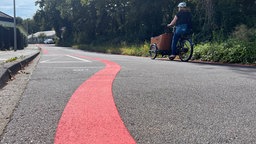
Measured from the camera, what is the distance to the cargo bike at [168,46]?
1266 cm

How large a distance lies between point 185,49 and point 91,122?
9.50 m

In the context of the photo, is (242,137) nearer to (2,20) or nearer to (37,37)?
(2,20)

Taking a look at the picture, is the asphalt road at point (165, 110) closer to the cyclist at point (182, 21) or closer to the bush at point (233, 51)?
the bush at point (233, 51)

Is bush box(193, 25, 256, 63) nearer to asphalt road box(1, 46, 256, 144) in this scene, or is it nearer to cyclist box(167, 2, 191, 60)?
cyclist box(167, 2, 191, 60)

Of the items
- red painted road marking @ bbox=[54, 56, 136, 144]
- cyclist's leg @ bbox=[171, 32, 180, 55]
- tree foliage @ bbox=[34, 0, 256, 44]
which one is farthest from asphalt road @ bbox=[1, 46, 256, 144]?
tree foliage @ bbox=[34, 0, 256, 44]

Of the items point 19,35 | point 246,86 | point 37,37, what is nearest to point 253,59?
point 246,86

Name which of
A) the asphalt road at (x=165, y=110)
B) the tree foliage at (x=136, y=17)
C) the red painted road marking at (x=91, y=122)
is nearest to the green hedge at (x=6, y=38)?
the tree foliage at (x=136, y=17)

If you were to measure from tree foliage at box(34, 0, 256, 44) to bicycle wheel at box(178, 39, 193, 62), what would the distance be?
4213 mm

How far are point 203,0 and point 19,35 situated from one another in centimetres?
2392

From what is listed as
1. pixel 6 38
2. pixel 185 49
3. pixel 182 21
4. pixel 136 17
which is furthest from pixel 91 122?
pixel 6 38

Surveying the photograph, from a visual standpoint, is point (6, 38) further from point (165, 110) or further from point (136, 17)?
point (165, 110)

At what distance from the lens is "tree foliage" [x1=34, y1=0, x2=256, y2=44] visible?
1906 centimetres

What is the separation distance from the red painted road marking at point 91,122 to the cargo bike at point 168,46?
25.8 ft

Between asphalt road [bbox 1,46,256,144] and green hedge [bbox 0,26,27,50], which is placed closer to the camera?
asphalt road [bbox 1,46,256,144]
